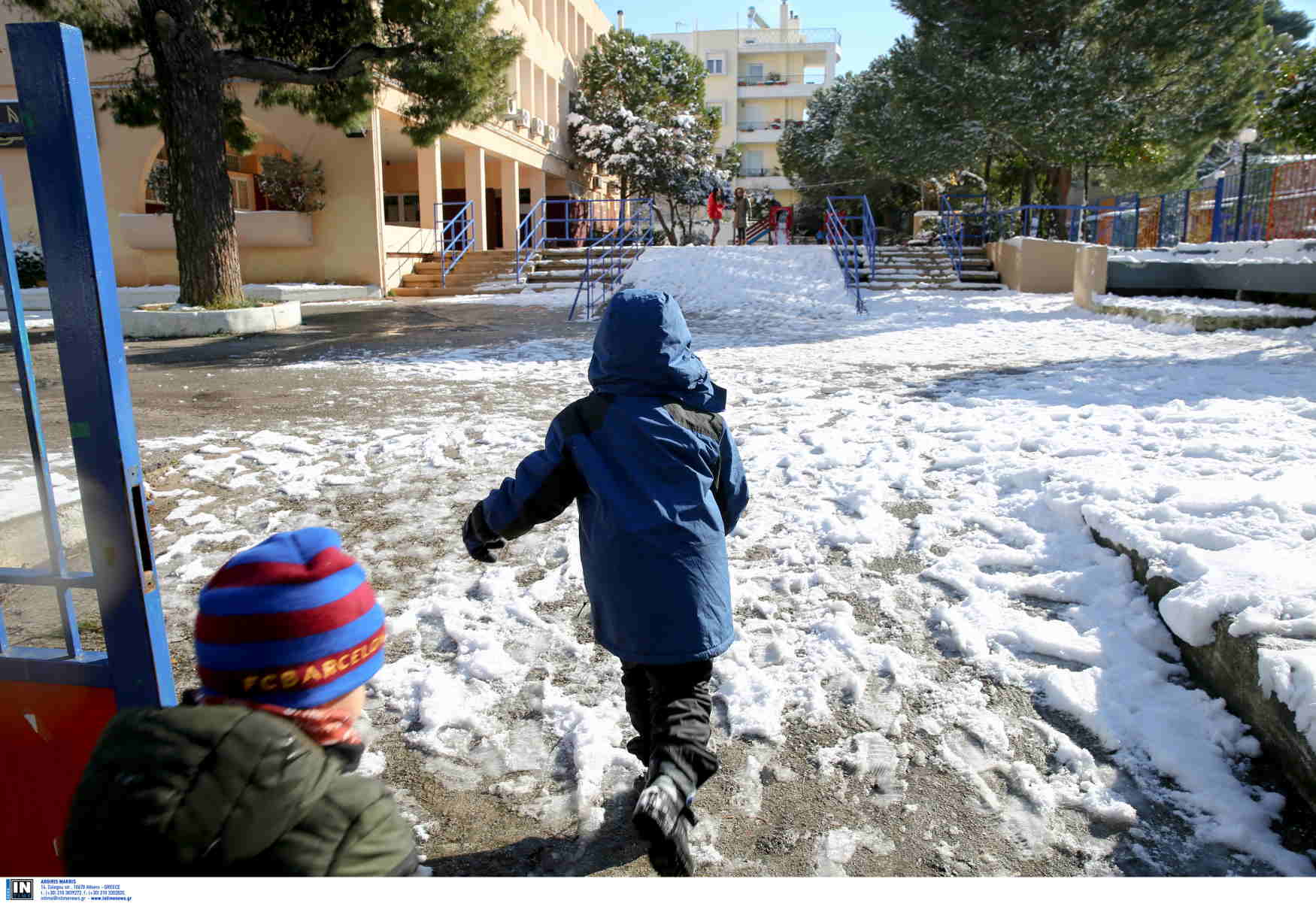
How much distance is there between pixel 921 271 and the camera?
19.0 meters

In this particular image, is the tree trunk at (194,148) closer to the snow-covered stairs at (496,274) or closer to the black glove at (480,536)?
the snow-covered stairs at (496,274)

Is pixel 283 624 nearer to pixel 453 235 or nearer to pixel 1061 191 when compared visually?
pixel 453 235

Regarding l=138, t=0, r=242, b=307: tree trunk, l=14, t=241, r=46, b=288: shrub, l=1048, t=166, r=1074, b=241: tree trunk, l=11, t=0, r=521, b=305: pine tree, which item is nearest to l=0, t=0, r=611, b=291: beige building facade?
l=14, t=241, r=46, b=288: shrub

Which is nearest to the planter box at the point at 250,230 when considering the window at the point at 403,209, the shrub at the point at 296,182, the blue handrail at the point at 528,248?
the shrub at the point at 296,182

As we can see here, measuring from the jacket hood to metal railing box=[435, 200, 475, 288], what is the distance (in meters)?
18.5

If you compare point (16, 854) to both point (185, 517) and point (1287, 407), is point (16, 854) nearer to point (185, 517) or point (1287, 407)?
point (185, 517)

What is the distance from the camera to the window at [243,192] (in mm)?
22219

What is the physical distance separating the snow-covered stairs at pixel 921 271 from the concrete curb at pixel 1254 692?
1527 centimetres

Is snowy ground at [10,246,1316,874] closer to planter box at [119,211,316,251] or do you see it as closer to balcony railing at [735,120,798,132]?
planter box at [119,211,316,251]

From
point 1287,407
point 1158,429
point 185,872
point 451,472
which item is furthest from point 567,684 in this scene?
point 1287,407

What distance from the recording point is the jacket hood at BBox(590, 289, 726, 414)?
2.03 m

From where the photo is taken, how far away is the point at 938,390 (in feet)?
23.6

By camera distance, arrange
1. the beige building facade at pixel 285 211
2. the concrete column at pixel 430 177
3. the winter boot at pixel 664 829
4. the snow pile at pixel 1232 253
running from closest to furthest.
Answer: the winter boot at pixel 664 829 → the snow pile at pixel 1232 253 → the beige building facade at pixel 285 211 → the concrete column at pixel 430 177

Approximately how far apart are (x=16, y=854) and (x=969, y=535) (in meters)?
3.45
